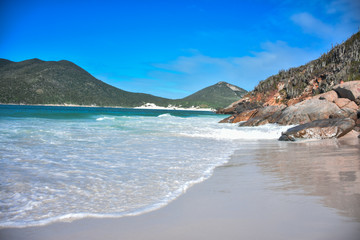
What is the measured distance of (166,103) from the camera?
644ft

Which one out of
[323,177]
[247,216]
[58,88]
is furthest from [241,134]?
[58,88]

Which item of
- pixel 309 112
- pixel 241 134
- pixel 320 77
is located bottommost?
pixel 241 134

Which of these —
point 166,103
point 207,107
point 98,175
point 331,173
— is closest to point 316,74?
point 331,173

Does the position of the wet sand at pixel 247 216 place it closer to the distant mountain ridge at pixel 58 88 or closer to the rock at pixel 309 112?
the rock at pixel 309 112

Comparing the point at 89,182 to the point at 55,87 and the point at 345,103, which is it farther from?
the point at 55,87

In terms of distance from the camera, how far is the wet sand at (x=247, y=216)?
2773 mm

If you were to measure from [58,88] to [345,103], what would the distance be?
146m

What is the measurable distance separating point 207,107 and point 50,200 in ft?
563

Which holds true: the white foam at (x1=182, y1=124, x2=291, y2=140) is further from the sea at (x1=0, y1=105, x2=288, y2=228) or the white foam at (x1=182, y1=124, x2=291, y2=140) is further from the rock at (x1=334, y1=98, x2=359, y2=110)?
the sea at (x1=0, y1=105, x2=288, y2=228)

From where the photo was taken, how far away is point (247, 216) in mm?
3238

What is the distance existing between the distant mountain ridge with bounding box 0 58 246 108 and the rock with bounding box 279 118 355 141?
138m

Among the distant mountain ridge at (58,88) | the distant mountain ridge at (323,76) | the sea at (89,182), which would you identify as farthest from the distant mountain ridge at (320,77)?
the distant mountain ridge at (58,88)

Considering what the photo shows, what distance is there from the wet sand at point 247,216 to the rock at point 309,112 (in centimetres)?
1574

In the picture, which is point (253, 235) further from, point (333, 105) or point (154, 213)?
point (333, 105)
